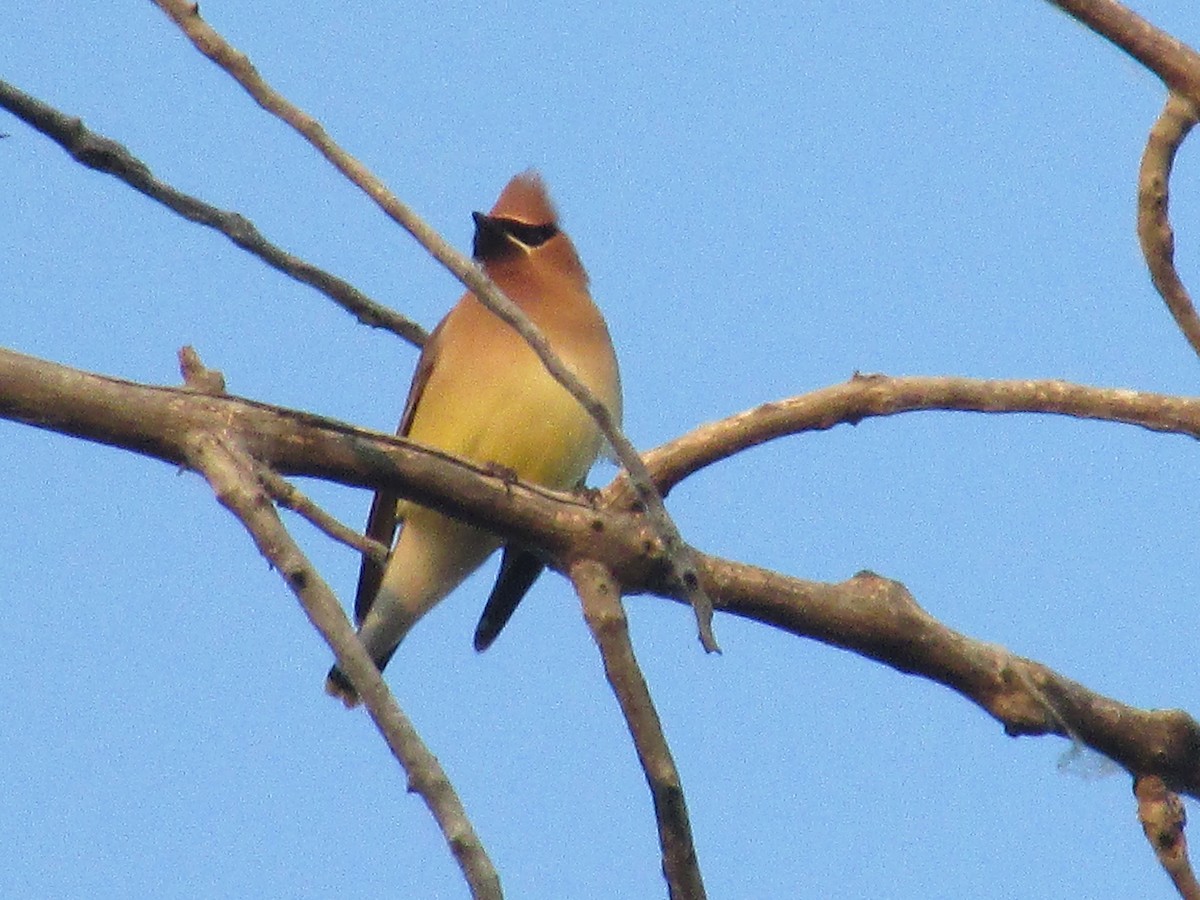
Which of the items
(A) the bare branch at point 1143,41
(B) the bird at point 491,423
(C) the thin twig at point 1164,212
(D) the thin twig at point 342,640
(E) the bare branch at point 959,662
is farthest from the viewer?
(B) the bird at point 491,423

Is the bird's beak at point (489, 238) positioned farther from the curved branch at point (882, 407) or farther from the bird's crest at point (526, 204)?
the curved branch at point (882, 407)

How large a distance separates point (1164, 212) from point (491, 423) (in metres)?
1.93

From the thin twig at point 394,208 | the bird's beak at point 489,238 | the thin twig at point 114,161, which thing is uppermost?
the bird's beak at point 489,238

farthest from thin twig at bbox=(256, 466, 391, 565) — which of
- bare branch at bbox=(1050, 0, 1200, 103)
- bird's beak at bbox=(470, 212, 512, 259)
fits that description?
bird's beak at bbox=(470, 212, 512, 259)

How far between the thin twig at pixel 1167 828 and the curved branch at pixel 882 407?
627 millimetres

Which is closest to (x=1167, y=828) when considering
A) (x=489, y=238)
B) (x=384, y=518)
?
Answer: (x=384, y=518)

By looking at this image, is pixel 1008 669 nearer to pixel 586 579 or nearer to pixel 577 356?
pixel 586 579

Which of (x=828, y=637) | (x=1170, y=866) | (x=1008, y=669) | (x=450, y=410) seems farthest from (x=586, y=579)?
(x=450, y=410)

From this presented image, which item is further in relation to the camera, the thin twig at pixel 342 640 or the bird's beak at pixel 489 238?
the bird's beak at pixel 489 238

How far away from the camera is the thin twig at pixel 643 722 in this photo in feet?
8.94

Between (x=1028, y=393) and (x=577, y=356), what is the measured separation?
1.78 m

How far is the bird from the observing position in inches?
192

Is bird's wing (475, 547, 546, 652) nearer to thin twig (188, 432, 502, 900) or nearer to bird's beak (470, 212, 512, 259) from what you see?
bird's beak (470, 212, 512, 259)

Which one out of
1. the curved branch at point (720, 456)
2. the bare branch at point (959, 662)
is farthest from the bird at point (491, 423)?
the bare branch at point (959, 662)
